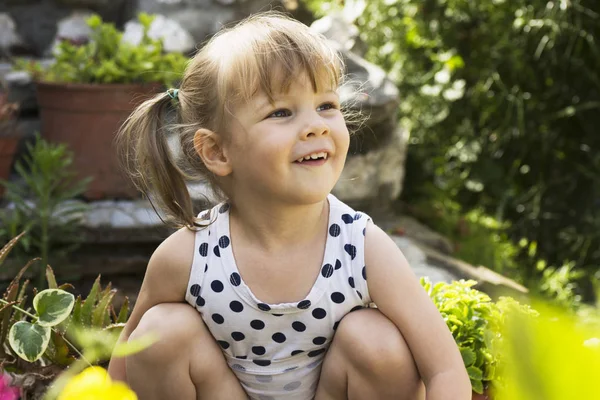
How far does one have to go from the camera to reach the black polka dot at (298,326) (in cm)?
157

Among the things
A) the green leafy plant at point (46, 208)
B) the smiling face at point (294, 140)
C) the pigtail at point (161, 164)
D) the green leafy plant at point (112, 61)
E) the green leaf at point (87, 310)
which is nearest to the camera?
the smiling face at point (294, 140)

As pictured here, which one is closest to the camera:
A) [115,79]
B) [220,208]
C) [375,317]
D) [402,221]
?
[375,317]

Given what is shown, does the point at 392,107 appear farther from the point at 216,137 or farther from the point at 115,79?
the point at 216,137

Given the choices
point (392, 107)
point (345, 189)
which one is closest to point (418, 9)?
point (392, 107)

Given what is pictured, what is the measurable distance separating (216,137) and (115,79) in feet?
5.89

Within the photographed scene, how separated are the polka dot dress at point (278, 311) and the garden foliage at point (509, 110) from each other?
7.21 ft

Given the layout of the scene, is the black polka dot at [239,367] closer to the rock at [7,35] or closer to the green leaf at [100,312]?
the green leaf at [100,312]

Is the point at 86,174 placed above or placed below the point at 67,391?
below

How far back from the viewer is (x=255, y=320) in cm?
157

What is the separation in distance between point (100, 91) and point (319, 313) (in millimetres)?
1937

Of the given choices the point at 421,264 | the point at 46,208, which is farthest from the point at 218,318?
the point at 421,264

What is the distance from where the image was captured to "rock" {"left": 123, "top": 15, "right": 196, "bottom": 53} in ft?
11.6

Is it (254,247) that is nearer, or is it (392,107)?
(254,247)

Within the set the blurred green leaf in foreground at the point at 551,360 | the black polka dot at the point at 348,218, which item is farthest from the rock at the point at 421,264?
the blurred green leaf in foreground at the point at 551,360
